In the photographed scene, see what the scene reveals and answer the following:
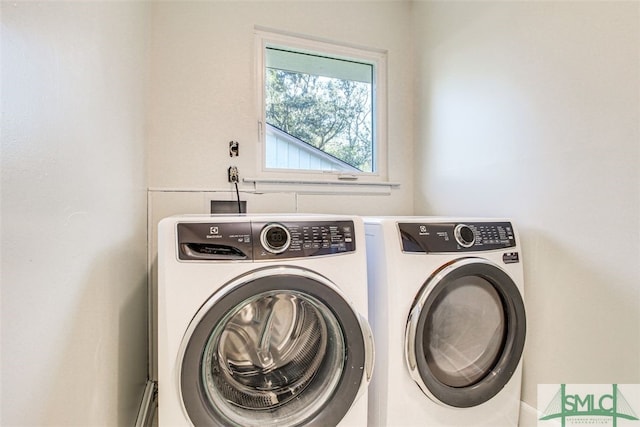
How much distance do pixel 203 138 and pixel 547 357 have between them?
195cm

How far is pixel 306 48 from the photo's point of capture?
2068 millimetres

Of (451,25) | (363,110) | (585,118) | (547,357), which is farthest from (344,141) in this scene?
(547,357)

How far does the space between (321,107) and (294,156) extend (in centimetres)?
39

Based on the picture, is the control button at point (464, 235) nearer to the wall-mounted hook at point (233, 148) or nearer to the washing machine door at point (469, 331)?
Answer: the washing machine door at point (469, 331)

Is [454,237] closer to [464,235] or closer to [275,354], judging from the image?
[464,235]

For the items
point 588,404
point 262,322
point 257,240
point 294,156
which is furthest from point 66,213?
point 588,404

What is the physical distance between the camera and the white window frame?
194 cm

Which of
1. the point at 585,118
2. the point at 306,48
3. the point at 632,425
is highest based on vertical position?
the point at 306,48

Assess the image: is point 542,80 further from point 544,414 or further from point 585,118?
point 544,414

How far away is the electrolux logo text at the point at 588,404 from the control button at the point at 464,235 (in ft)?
2.19

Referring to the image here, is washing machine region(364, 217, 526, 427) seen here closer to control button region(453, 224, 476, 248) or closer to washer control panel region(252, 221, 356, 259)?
control button region(453, 224, 476, 248)

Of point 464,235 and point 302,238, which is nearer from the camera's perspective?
point 302,238

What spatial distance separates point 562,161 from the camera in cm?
129

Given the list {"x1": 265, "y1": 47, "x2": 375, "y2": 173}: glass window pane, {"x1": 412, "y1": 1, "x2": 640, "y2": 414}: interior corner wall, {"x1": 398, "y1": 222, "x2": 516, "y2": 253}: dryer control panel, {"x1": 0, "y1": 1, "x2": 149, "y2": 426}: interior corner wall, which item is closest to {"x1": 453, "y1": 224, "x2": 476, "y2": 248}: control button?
{"x1": 398, "y1": 222, "x2": 516, "y2": 253}: dryer control panel
